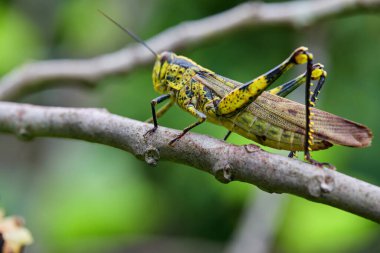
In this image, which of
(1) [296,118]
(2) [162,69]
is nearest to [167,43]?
(2) [162,69]

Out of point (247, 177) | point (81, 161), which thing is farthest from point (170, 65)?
point (81, 161)

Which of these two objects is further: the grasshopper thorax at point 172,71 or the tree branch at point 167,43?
the tree branch at point 167,43

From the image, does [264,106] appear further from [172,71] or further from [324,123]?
[172,71]

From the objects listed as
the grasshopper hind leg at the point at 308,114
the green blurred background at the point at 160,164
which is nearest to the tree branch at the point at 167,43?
the green blurred background at the point at 160,164

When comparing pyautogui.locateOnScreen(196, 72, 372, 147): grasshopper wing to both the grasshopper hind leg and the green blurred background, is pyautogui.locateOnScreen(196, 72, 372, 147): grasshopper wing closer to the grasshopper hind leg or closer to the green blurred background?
the grasshopper hind leg

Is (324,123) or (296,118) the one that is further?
(296,118)

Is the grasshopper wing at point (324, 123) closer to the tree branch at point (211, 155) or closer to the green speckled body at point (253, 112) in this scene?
the green speckled body at point (253, 112)
